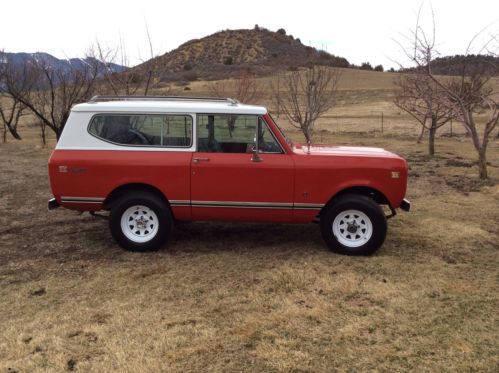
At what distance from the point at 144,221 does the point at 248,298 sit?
191 cm

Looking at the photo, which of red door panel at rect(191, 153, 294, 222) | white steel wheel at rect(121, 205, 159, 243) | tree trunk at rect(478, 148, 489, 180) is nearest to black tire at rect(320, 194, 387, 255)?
red door panel at rect(191, 153, 294, 222)

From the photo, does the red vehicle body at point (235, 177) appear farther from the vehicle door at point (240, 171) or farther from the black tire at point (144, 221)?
the black tire at point (144, 221)

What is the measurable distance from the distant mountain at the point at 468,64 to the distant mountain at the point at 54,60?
1011 cm

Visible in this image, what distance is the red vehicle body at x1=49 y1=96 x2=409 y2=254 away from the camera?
5.62 m

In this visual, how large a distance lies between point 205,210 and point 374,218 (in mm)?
1975

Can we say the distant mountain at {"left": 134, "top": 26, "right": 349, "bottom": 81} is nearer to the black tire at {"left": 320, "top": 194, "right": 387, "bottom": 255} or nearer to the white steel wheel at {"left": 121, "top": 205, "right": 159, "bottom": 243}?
the white steel wheel at {"left": 121, "top": 205, "right": 159, "bottom": 243}

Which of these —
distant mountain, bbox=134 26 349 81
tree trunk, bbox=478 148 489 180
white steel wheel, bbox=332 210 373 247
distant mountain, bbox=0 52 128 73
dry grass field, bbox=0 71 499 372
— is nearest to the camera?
dry grass field, bbox=0 71 499 372

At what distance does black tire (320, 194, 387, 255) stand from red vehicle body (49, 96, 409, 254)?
0.14 metres

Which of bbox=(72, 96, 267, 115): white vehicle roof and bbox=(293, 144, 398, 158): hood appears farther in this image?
bbox=(293, 144, 398, 158): hood

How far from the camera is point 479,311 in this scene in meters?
4.34

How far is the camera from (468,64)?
12.6 m

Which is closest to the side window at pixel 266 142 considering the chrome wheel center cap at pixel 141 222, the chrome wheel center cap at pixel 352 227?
the chrome wheel center cap at pixel 352 227

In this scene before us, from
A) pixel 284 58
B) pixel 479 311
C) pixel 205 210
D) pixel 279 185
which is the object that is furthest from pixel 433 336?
pixel 284 58

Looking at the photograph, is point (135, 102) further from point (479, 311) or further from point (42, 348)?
point (479, 311)
